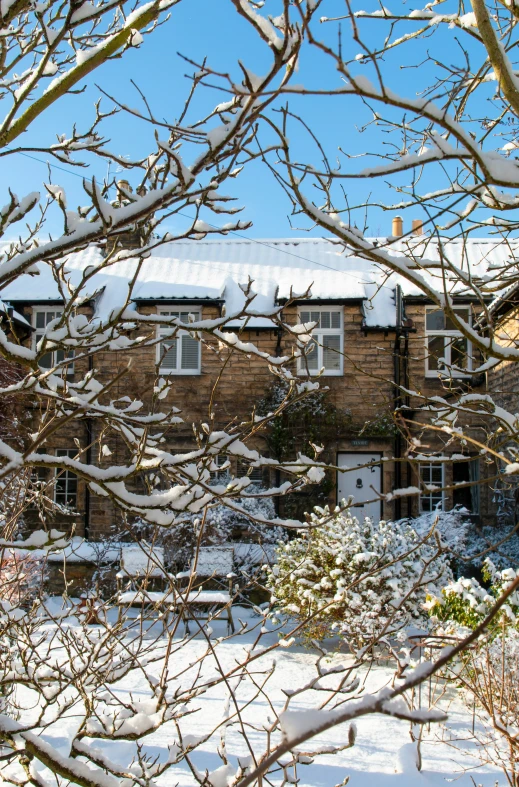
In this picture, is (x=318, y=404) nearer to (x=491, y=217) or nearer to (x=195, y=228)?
(x=491, y=217)

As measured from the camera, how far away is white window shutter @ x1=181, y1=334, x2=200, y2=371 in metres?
14.8

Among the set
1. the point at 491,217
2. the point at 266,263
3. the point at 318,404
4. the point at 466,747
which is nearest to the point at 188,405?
the point at 318,404

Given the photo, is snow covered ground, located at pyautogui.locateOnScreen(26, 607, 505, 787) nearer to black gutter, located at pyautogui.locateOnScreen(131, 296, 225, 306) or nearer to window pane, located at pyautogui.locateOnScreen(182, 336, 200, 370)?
window pane, located at pyautogui.locateOnScreen(182, 336, 200, 370)

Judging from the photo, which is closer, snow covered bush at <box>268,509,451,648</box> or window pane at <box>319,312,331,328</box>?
snow covered bush at <box>268,509,451,648</box>

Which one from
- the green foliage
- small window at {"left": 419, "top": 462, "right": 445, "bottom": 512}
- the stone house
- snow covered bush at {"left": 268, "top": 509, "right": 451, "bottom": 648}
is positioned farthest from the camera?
small window at {"left": 419, "top": 462, "right": 445, "bottom": 512}

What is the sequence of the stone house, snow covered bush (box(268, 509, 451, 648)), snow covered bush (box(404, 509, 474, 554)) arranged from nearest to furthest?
snow covered bush (box(268, 509, 451, 648)), snow covered bush (box(404, 509, 474, 554)), the stone house

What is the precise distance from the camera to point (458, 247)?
15367 mm

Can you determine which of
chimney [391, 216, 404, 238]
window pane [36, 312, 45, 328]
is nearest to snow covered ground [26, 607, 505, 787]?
window pane [36, 312, 45, 328]

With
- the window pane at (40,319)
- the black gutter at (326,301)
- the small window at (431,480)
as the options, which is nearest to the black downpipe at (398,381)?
the small window at (431,480)

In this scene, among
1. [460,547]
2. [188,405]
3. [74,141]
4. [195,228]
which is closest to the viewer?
[195,228]

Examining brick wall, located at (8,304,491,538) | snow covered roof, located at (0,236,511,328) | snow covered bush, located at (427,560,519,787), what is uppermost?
snow covered roof, located at (0,236,511,328)

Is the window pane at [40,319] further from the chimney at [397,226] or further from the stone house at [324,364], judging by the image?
the chimney at [397,226]

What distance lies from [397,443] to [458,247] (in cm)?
493

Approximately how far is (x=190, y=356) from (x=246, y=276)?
234cm
